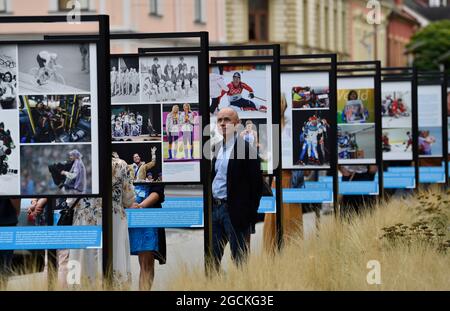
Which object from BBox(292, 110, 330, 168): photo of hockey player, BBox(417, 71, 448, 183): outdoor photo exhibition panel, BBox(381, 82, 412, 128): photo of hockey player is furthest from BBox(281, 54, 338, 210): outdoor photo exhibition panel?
BBox(417, 71, 448, 183): outdoor photo exhibition panel

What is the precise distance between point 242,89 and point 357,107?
5.05 m

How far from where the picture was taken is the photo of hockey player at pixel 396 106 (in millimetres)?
23234

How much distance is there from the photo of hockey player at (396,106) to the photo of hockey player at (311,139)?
636 cm

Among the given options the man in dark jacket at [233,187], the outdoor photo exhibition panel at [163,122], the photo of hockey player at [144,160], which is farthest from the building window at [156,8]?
the photo of hockey player at [144,160]

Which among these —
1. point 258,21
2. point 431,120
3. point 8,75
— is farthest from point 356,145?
point 258,21

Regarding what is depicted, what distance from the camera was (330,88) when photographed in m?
16.8

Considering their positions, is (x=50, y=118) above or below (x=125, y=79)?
below

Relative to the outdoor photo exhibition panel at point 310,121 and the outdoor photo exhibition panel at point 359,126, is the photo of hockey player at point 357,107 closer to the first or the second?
the outdoor photo exhibition panel at point 359,126

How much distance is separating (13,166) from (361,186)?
9219mm

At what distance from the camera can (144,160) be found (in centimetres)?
1239

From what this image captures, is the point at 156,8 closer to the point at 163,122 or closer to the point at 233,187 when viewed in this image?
the point at 233,187

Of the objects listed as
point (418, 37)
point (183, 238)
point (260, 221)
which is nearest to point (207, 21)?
point (260, 221)
